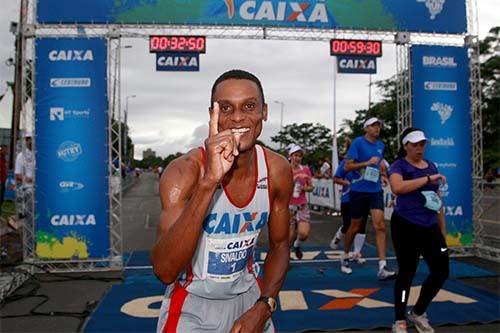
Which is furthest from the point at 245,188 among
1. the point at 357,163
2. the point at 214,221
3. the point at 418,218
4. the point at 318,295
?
the point at 357,163

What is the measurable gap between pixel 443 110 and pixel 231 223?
7732 millimetres

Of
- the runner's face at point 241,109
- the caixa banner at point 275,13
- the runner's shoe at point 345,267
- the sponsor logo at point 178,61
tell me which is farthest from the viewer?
the sponsor logo at point 178,61

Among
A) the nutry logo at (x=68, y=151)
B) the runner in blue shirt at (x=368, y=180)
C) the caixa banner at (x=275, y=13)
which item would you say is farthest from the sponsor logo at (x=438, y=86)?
the nutry logo at (x=68, y=151)

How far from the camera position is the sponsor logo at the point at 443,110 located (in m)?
8.95

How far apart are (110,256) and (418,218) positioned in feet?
17.0

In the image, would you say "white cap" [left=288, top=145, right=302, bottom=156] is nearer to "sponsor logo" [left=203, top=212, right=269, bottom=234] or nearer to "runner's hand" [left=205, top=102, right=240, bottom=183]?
"sponsor logo" [left=203, top=212, right=269, bottom=234]

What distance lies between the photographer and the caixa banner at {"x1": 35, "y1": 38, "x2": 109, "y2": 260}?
777 centimetres

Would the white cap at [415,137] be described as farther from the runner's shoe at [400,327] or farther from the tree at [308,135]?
the tree at [308,135]

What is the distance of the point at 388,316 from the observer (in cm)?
535

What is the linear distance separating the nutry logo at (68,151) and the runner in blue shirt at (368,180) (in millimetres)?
4136

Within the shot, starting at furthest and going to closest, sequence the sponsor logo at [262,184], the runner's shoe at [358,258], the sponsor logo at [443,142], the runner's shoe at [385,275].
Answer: the sponsor logo at [443,142] < the runner's shoe at [358,258] < the runner's shoe at [385,275] < the sponsor logo at [262,184]

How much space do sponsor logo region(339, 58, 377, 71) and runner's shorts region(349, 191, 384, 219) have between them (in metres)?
3.55

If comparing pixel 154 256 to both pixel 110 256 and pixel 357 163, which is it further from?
pixel 110 256

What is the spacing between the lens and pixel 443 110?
8.97 metres
